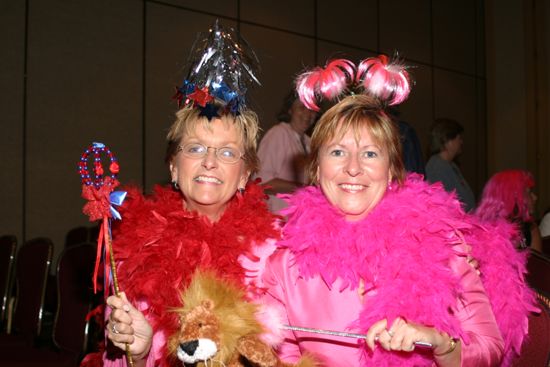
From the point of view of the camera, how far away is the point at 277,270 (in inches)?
70.3

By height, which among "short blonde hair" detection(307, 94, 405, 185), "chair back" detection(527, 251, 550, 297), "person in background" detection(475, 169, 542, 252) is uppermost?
"short blonde hair" detection(307, 94, 405, 185)

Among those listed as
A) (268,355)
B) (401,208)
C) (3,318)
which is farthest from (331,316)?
(3,318)

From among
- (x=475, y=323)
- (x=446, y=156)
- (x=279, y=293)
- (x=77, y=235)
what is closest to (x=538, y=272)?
(x=475, y=323)

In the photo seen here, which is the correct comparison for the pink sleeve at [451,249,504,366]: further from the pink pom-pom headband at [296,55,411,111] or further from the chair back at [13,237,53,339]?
the chair back at [13,237,53,339]

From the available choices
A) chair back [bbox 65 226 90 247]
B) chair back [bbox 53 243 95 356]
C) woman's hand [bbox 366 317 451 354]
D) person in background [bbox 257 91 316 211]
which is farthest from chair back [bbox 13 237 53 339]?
woman's hand [bbox 366 317 451 354]

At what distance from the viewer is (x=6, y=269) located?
345 centimetres

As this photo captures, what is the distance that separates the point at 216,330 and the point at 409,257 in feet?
2.15

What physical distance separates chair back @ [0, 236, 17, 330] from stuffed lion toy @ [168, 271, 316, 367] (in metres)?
2.60

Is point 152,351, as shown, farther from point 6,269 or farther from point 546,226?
point 546,226

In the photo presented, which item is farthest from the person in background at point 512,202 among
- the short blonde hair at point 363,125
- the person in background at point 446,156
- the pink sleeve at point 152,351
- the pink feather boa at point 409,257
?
the pink sleeve at point 152,351

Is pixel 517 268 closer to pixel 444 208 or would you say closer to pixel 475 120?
pixel 444 208

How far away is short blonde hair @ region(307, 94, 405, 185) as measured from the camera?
168cm

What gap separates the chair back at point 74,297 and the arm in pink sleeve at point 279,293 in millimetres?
1213

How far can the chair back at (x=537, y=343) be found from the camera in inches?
64.2
